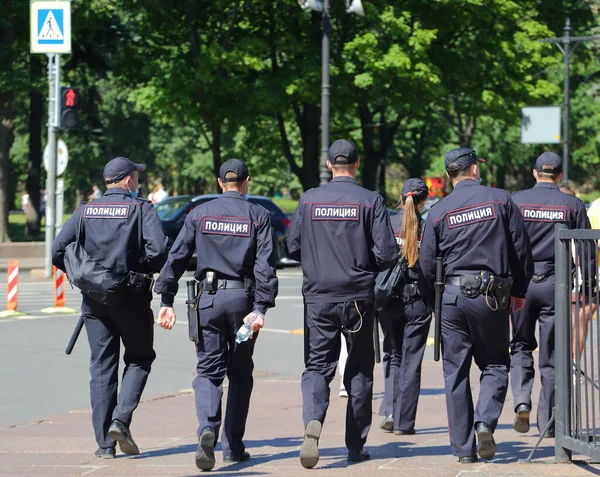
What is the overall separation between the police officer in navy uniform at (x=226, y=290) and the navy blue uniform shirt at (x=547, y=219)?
1.91 metres

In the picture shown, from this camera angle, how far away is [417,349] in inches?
316

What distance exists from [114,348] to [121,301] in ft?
1.05

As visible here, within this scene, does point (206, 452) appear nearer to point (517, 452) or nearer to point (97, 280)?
point (97, 280)

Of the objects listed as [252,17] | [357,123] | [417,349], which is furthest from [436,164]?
[417,349]

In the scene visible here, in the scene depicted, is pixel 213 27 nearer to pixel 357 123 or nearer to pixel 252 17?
pixel 252 17

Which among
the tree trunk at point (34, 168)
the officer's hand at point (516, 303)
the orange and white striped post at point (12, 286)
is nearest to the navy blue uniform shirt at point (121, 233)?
the officer's hand at point (516, 303)

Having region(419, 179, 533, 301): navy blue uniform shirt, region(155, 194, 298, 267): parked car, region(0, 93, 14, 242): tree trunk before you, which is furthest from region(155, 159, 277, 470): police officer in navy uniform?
region(0, 93, 14, 242): tree trunk

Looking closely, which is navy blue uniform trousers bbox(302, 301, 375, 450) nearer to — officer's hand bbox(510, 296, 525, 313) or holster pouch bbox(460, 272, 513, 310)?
holster pouch bbox(460, 272, 513, 310)

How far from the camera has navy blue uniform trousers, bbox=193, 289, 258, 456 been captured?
6.63 m

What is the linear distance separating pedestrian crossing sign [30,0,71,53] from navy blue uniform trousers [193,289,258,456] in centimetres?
1427

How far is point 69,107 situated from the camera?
2086cm

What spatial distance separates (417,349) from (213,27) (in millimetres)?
25854

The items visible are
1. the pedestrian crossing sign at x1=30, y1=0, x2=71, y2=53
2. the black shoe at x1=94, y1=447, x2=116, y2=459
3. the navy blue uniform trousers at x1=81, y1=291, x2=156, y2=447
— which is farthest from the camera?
the pedestrian crossing sign at x1=30, y1=0, x2=71, y2=53

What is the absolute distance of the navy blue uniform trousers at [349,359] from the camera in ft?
21.7
